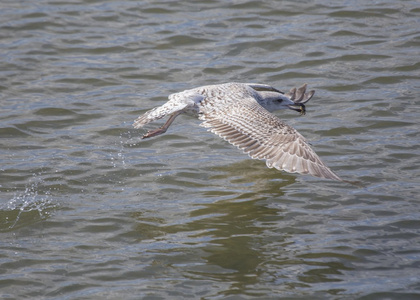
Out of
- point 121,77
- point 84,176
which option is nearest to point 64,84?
point 121,77

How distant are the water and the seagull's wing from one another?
1.62 ft

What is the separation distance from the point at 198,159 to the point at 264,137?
1.30 meters

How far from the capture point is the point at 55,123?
8172 mm

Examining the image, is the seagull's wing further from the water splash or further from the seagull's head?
the water splash

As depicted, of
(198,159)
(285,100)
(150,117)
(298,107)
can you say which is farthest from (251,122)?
(298,107)

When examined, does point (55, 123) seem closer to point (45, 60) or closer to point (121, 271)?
point (45, 60)

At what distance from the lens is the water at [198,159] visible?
5141 millimetres

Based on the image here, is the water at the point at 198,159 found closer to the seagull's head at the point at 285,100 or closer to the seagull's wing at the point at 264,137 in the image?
the seagull's head at the point at 285,100

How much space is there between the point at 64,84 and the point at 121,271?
457 cm

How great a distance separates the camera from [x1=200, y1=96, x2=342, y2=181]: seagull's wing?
5863mm

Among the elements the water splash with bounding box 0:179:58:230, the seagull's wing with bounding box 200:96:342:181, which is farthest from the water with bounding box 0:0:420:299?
the seagull's wing with bounding box 200:96:342:181

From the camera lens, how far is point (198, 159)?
7336 mm

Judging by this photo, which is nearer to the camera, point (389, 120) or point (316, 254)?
point (316, 254)

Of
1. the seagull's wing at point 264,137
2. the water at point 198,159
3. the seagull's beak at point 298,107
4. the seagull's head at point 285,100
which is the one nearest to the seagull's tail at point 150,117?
the seagull's wing at point 264,137
